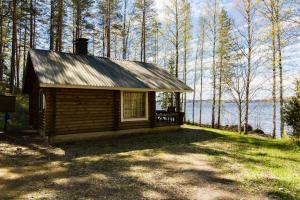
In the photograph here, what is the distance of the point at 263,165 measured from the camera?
831cm

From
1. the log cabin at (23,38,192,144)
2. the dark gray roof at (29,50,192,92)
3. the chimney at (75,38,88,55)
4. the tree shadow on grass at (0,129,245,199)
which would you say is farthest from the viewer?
the chimney at (75,38,88,55)

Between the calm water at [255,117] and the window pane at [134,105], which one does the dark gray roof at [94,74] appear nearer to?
the window pane at [134,105]

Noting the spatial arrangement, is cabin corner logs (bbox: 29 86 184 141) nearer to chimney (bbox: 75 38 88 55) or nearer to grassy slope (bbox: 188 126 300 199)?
chimney (bbox: 75 38 88 55)

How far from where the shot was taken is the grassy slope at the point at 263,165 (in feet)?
20.6

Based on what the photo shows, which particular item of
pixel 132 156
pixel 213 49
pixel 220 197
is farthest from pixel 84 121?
pixel 213 49

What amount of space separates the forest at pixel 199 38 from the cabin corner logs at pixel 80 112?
588 cm

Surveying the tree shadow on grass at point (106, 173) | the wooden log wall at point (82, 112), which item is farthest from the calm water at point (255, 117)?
the tree shadow on grass at point (106, 173)

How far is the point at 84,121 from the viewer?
39.4 feet

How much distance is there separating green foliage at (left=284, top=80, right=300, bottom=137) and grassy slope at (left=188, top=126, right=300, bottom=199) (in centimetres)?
74

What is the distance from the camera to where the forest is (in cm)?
1759

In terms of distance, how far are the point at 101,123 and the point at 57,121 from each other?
2.06 m

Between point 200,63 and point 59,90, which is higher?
point 200,63

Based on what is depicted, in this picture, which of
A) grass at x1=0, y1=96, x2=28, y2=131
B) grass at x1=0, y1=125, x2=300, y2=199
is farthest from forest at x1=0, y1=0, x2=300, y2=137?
grass at x1=0, y1=125, x2=300, y2=199

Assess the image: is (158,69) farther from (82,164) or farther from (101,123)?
(82,164)
